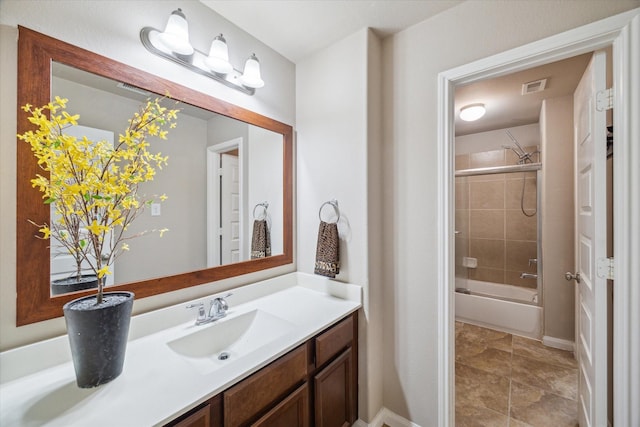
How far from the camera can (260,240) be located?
1.71 m

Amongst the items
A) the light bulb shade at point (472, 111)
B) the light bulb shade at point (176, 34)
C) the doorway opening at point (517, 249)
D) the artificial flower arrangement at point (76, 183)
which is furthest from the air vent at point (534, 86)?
the artificial flower arrangement at point (76, 183)

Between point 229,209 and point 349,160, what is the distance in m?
0.79

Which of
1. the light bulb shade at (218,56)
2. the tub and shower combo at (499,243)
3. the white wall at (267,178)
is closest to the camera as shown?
the light bulb shade at (218,56)

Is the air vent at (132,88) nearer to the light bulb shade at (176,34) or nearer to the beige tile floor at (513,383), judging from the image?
the light bulb shade at (176,34)

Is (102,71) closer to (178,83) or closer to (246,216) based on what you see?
(178,83)

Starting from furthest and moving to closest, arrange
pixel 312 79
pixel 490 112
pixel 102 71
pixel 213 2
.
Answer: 1. pixel 490 112
2. pixel 312 79
3. pixel 213 2
4. pixel 102 71

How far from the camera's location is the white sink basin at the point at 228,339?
1140mm

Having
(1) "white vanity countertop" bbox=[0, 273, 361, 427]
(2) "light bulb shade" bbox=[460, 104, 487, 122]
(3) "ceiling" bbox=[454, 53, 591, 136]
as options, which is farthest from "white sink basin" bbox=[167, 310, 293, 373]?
→ (2) "light bulb shade" bbox=[460, 104, 487, 122]

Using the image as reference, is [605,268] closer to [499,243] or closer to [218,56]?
[218,56]

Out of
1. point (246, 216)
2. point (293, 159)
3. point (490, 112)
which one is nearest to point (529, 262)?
point (490, 112)

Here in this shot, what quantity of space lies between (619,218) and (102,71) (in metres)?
2.18

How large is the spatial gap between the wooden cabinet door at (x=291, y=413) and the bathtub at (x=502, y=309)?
2.64 m

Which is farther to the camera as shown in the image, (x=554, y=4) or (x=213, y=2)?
(x=213, y=2)

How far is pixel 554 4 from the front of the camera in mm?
→ 1184
